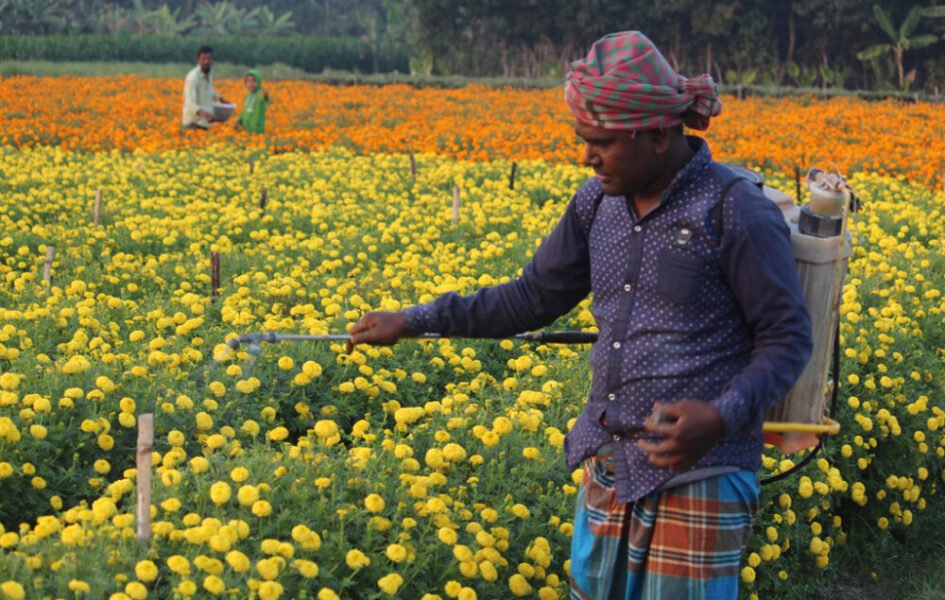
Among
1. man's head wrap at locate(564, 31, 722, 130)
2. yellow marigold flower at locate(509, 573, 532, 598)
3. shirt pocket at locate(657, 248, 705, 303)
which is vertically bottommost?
yellow marigold flower at locate(509, 573, 532, 598)

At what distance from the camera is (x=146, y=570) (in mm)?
2984

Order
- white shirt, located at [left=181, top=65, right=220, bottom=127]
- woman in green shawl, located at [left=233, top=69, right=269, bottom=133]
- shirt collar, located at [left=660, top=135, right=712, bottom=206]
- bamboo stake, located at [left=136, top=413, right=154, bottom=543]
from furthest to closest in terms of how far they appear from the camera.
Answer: woman in green shawl, located at [left=233, top=69, right=269, bottom=133] < white shirt, located at [left=181, top=65, right=220, bottom=127] < bamboo stake, located at [left=136, top=413, right=154, bottom=543] < shirt collar, located at [left=660, top=135, right=712, bottom=206]

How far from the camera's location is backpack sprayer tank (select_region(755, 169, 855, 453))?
272 cm

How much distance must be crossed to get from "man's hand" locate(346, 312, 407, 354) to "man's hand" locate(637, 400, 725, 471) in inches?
33.3

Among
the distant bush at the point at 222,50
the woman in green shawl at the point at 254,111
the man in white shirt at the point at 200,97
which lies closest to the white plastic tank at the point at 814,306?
the man in white shirt at the point at 200,97

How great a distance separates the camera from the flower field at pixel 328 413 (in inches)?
130

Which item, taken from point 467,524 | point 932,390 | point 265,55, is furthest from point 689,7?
point 467,524

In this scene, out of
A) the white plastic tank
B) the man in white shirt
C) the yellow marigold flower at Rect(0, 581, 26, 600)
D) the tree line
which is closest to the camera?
the white plastic tank

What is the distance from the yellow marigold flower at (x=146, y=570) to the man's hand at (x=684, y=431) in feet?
4.34

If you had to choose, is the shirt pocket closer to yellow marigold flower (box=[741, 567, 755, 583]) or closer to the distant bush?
yellow marigold flower (box=[741, 567, 755, 583])

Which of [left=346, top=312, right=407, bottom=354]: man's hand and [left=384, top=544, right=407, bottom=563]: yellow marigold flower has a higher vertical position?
[left=346, top=312, right=407, bottom=354]: man's hand

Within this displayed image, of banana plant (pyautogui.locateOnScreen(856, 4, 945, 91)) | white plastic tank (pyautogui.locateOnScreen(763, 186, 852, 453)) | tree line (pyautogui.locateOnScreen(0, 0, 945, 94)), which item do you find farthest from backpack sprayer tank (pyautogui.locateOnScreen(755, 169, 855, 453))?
banana plant (pyautogui.locateOnScreen(856, 4, 945, 91))

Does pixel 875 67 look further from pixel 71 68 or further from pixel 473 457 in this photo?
pixel 473 457

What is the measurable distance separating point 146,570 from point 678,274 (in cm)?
149
